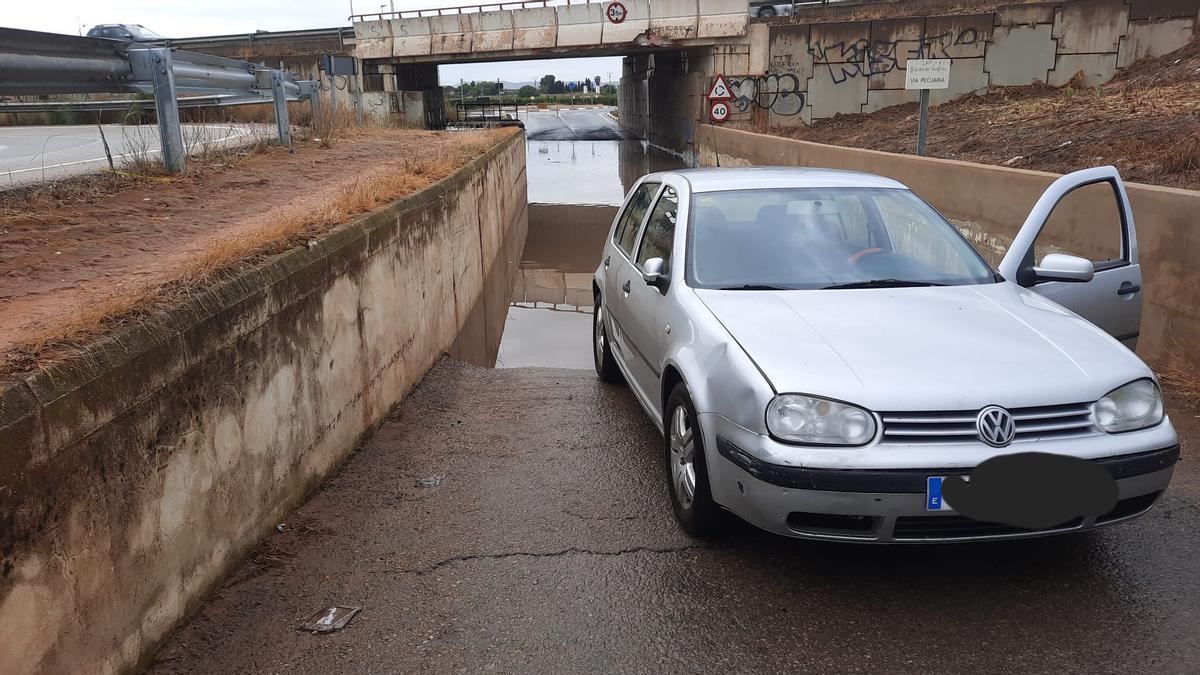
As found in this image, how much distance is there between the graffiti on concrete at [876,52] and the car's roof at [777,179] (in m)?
23.1

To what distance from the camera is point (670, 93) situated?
37562mm

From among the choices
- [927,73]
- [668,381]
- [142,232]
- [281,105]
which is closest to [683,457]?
[668,381]

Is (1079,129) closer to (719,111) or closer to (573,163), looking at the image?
(719,111)

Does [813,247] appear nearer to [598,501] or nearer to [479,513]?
[598,501]

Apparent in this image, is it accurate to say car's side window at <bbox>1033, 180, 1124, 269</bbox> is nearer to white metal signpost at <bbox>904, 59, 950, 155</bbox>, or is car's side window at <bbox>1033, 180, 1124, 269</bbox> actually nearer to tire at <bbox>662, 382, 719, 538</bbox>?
white metal signpost at <bbox>904, 59, 950, 155</bbox>

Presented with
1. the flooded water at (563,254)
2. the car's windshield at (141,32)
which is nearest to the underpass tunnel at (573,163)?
the flooded water at (563,254)

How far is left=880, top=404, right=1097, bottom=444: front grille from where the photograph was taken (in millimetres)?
3223

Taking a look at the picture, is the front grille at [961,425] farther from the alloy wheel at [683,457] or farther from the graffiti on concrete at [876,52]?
Answer: the graffiti on concrete at [876,52]

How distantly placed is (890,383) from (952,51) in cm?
2602

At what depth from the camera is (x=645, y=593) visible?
3600 millimetres

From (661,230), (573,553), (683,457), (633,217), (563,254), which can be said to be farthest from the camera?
(563,254)

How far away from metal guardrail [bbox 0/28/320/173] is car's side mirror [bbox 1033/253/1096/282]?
22.3 ft

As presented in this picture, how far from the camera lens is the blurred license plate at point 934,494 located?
317 centimetres

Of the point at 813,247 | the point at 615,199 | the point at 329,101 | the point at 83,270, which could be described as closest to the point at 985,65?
the point at 615,199
